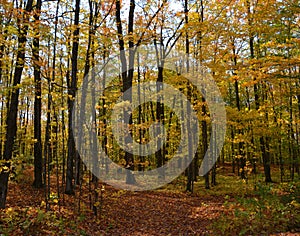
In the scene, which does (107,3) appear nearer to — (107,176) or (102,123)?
(102,123)

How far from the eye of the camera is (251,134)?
45.5 feet

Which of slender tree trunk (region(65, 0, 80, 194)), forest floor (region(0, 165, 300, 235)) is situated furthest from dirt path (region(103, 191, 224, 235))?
slender tree trunk (region(65, 0, 80, 194))

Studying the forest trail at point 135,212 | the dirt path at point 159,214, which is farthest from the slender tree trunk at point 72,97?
the dirt path at point 159,214

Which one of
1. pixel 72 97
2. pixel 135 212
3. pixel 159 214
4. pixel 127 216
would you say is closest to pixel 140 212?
pixel 135 212

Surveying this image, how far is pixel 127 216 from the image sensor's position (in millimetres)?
9750

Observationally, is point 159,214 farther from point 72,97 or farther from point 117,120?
point 72,97

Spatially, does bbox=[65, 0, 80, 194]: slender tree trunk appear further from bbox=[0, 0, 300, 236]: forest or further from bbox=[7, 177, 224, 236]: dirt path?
bbox=[7, 177, 224, 236]: dirt path

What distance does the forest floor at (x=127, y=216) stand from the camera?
6.83 meters

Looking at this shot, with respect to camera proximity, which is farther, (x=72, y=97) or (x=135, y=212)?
(x=135, y=212)

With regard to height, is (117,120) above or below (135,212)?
above

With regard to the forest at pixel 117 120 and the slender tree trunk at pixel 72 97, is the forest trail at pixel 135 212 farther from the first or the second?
the slender tree trunk at pixel 72 97

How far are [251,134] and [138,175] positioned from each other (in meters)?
9.85

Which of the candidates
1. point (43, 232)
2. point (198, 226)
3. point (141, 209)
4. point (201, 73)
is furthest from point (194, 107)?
point (43, 232)

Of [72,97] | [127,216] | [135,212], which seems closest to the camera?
[72,97]
